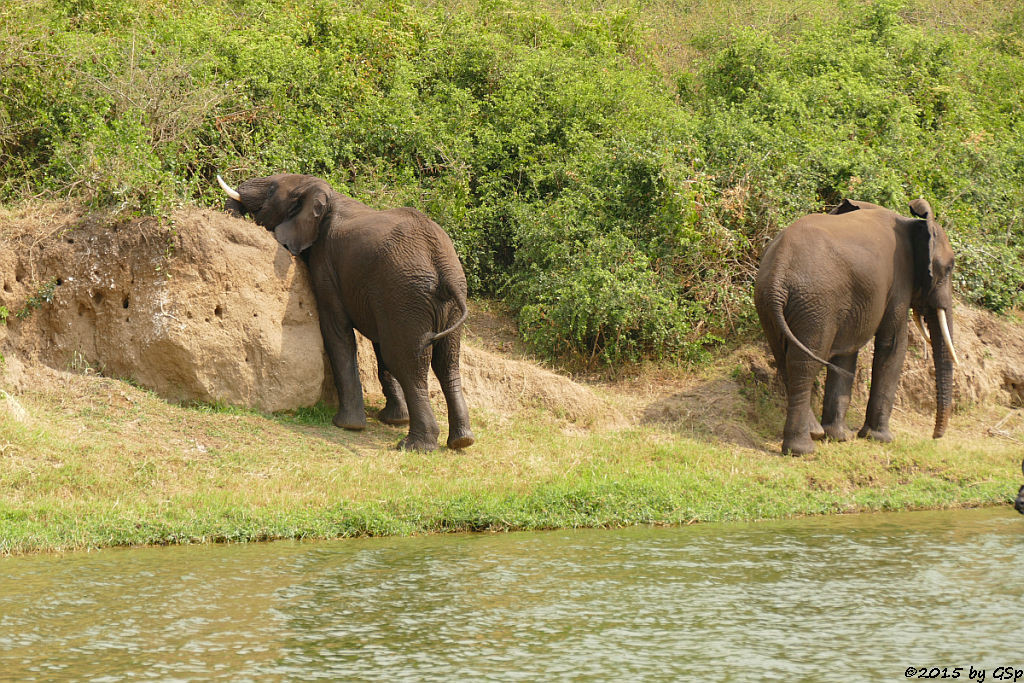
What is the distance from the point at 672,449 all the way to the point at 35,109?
7.38 m

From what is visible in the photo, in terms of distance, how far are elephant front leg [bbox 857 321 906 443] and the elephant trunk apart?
0.41 meters

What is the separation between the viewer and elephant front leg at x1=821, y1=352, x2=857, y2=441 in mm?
12867

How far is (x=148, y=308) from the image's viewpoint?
453 inches

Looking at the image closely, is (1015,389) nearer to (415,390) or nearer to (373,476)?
(415,390)

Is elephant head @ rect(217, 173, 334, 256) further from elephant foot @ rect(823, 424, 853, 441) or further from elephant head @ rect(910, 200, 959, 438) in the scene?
elephant head @ rect(910, 200, 959, 438)

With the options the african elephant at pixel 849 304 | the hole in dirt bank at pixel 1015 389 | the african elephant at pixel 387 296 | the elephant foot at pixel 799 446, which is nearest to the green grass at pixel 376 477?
the elephant foot at pixel 799 446

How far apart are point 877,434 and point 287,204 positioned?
20.8 feet

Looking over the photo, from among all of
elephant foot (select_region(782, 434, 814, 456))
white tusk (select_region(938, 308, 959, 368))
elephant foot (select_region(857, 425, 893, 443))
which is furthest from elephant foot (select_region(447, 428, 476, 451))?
white tusk (select_region(938, 308, 959, 368))

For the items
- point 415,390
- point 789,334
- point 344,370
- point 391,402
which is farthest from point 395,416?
point 789,334

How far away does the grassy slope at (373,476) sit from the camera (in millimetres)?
9320

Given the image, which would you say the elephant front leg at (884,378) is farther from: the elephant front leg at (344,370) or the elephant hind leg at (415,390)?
the elephant front leg at (344,370)

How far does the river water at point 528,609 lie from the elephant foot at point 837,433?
313cm

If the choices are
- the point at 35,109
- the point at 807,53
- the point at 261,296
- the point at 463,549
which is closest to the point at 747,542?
the point at 463,549

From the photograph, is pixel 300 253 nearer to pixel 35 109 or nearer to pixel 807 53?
pixel 35 109
